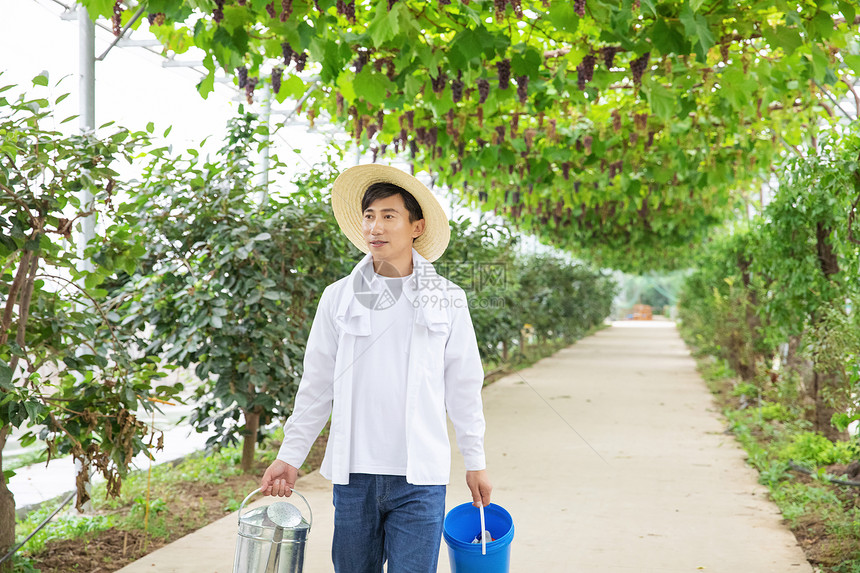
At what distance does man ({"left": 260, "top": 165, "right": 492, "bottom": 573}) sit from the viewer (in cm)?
216

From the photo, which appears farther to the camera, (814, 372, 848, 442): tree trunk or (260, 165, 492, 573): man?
(814, 372, 848, 442): tree trunk

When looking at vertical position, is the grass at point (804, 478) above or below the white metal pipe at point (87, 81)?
below

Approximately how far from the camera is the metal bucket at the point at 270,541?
2.22 meters

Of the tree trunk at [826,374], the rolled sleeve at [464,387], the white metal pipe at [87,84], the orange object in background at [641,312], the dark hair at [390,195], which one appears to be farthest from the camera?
the orange object in background at [641,312]

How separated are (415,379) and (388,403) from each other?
11 centimetres

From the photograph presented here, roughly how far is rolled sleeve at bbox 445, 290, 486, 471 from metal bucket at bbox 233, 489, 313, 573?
50cm

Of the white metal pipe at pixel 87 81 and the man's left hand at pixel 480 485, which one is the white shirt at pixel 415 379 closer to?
the man's left hand at pixel 480 485

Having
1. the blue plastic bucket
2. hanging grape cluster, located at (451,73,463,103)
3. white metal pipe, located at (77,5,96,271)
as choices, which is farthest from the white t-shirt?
hanging grape cluster, located at (451,73,463,103)

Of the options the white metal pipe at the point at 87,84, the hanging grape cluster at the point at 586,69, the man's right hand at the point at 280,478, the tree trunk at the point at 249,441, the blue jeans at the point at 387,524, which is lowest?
the tree trunk at the point at 249,441

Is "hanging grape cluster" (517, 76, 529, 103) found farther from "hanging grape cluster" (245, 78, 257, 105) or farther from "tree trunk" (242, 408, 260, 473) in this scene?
"tree trunk" (242, 408, 260, 473)

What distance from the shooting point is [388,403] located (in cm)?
220

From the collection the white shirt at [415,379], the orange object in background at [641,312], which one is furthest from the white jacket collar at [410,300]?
the orange object in background at [641,312]

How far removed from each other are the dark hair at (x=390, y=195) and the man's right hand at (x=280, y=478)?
2.72 ft

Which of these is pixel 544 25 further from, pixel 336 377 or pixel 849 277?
pixel 336 377
